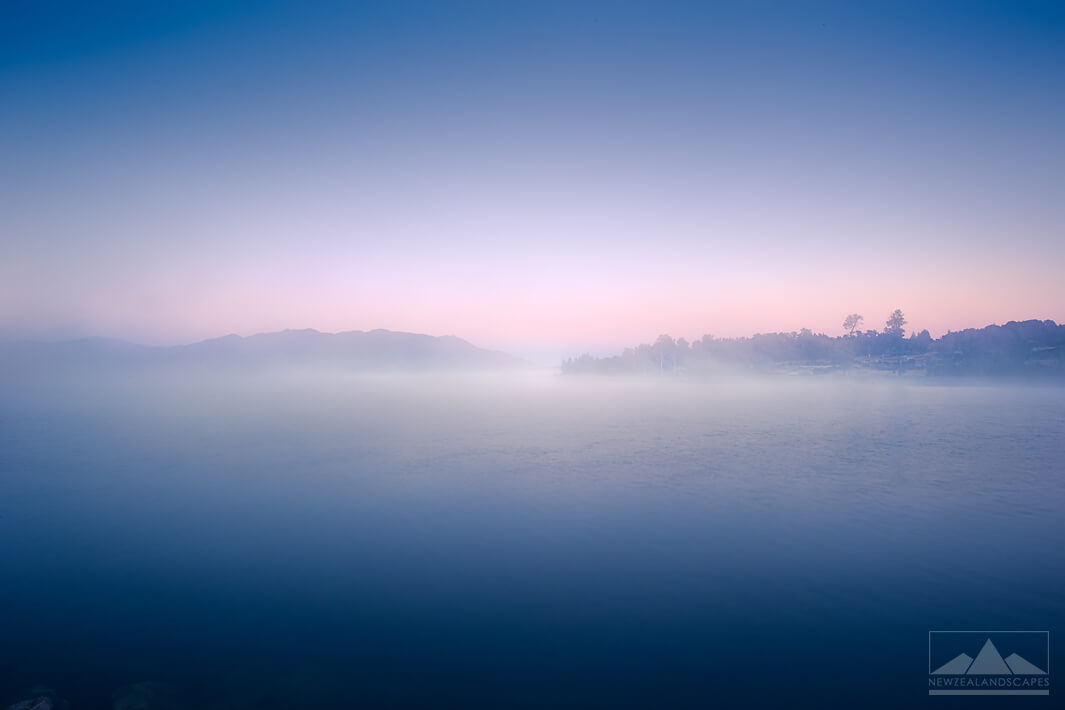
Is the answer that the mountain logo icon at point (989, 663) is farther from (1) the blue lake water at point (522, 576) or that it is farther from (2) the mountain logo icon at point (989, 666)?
(1) the blue lake water at point (522, 576)

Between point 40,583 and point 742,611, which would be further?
point 40,583

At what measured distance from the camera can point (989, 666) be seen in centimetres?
1081

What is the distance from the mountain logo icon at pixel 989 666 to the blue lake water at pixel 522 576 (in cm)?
53

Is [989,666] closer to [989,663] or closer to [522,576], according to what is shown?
[989,663]

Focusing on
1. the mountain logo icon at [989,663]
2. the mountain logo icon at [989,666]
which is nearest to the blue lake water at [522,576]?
the mountain logo icon at [989,663]

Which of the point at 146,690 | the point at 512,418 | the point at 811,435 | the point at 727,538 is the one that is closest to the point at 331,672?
the point at 146,690

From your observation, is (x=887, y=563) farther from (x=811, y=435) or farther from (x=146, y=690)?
(x=811, y=435)

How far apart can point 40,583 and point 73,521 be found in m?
7.97

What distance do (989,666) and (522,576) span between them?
12136mm

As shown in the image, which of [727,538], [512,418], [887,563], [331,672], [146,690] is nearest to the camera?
[146,690]

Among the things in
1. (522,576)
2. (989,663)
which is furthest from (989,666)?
(522,576)

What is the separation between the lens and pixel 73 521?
848 inches

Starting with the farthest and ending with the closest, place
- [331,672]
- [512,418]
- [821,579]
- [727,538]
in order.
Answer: [512,418] < [727,538] < [821,579] < [331,672]

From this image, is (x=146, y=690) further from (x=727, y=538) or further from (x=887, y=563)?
(x=887, y=563)
